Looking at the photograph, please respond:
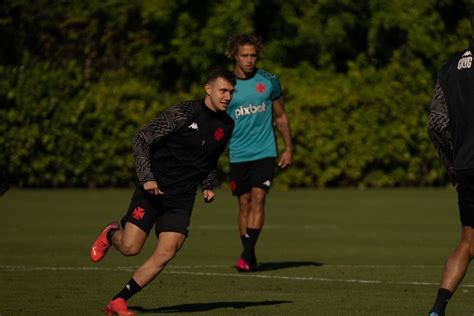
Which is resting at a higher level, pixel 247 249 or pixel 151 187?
pixel 151 187

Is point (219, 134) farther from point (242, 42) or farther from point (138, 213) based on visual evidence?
point (242, 42)

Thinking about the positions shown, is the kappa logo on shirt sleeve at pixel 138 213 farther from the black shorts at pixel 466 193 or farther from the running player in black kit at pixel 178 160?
the black shorts at pixel 466 193

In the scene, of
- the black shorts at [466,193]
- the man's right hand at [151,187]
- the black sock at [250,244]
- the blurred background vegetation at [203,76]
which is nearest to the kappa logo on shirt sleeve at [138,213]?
the man's right hand at [151,187]

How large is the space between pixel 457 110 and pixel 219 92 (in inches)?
77.5

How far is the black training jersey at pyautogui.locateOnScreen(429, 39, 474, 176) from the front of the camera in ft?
30.3

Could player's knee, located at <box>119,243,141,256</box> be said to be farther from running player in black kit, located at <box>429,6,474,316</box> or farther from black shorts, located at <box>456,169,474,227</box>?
black shorts, located at <box>456,169,474,227</box>

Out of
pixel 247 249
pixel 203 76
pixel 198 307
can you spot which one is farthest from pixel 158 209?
pixel 203 76

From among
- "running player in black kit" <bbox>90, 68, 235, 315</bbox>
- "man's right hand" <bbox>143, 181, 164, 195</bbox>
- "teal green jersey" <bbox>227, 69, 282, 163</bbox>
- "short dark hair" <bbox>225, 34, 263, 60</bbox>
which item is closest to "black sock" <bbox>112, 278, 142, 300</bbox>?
"running player in black kit" <bbox>90, 68, 235, 315</bbox>

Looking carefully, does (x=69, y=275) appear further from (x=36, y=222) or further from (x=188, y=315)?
(x=36, y=222)

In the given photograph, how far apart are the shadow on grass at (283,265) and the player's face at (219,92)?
13.1 feet

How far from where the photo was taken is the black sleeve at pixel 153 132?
1005cm

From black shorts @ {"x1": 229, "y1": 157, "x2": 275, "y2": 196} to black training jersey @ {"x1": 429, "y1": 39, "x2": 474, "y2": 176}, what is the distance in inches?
202

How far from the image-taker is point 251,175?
573 inches

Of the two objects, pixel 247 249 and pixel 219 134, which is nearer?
pixel 219 134
